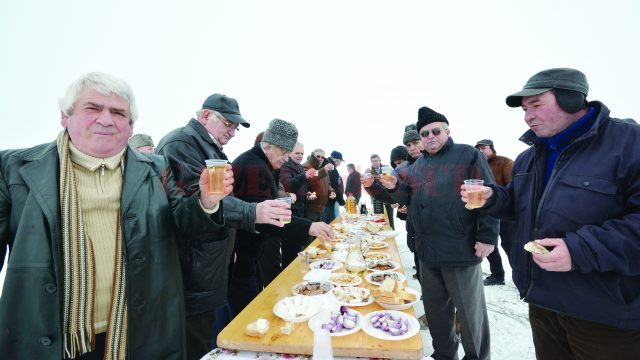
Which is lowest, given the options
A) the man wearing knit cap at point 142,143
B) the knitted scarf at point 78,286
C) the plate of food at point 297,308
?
the plate of food at point 297,308

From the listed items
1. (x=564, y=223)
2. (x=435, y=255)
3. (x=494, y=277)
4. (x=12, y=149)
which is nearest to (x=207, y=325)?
(x=12, y=149)

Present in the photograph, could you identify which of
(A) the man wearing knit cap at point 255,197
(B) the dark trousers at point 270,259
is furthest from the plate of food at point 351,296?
(B) the dark trousers at point 270,259

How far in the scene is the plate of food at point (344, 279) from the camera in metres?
2.21

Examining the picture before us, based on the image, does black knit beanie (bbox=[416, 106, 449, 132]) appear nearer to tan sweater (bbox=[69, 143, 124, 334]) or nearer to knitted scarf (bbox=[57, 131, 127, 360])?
tan sweater (bbox=[69, 143, 124, 334])

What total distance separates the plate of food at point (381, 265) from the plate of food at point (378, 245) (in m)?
0.62

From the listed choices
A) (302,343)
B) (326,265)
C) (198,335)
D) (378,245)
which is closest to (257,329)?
(302,343)

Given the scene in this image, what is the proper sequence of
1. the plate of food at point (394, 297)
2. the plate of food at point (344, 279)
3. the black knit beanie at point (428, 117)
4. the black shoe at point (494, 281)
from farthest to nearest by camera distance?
the black shoe at point (494, 281), the black knit beanie at point (428, 117), the plate of food at point (344, 279), the plate of food at point (394, 297)

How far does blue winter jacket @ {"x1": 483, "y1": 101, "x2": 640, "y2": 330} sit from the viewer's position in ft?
4.57

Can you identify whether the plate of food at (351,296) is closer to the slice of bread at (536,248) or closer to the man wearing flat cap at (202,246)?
the man wearing flat cap at (202,246)

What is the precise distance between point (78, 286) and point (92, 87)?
0.98 metres

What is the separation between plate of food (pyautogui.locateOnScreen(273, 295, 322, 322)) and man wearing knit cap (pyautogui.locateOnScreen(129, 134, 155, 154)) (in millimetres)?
3715

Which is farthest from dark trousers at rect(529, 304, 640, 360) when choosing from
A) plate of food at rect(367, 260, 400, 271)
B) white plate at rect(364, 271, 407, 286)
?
plate of food at rect(367, 260, 400, 271)

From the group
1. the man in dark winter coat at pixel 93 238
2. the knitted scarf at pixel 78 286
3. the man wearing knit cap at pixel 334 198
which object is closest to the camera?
the man in dark winter coat at pixel 93 238

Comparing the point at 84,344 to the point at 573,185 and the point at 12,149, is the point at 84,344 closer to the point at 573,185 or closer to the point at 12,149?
the point at 12,149
